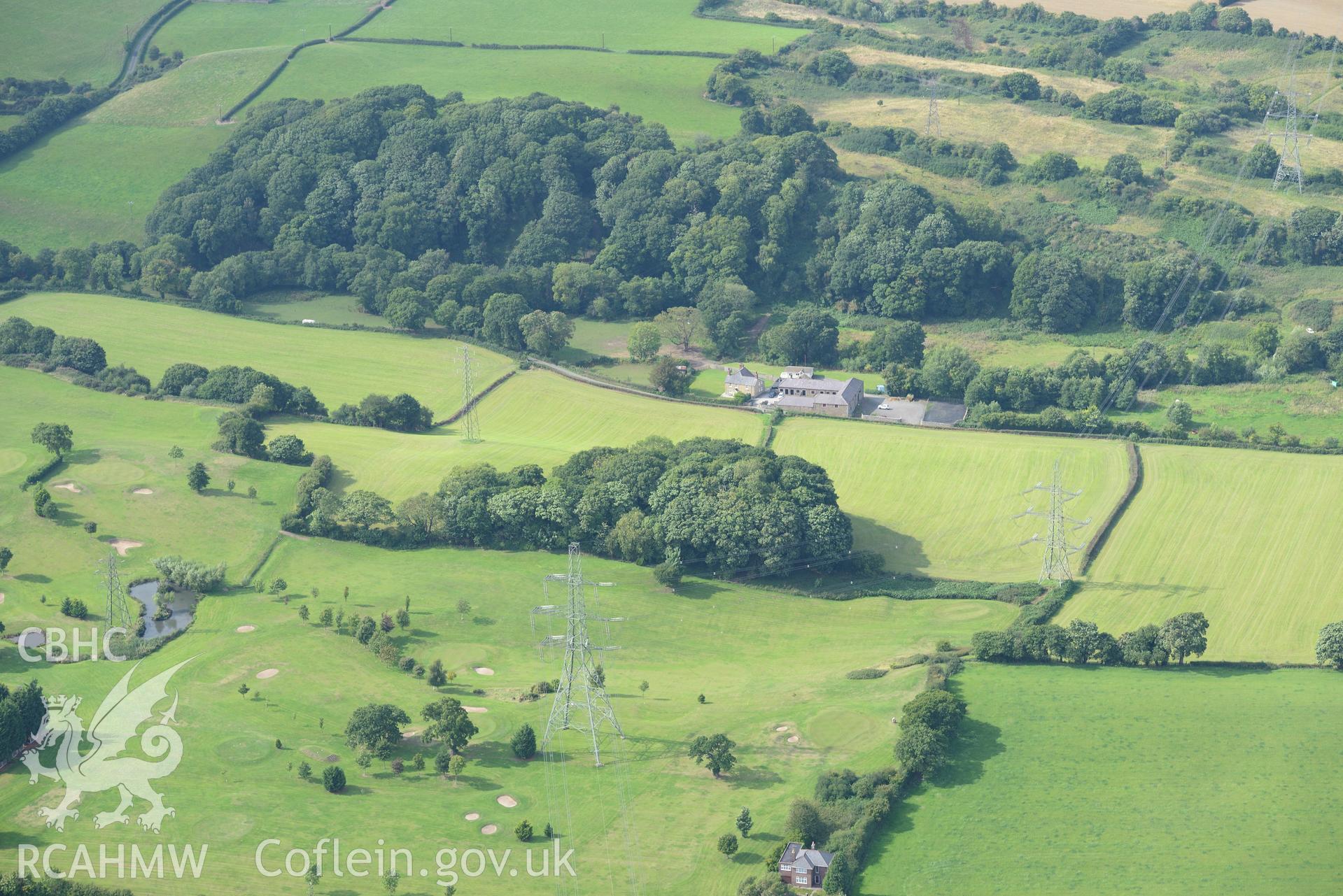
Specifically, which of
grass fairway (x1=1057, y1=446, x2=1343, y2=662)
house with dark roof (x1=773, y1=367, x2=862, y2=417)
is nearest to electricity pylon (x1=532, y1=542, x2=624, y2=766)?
grass fairway (x1=1057, y1=446, x2=1343, y2=662)

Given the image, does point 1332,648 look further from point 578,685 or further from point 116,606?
point 116,606

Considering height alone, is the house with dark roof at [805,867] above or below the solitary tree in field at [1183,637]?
below

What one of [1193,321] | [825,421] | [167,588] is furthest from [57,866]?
[1193,321]

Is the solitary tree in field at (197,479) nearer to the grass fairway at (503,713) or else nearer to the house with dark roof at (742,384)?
the grass fairway at (503,713)

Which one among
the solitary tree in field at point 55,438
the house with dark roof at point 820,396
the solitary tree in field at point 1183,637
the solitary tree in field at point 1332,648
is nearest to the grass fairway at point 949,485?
the house with dark roof at point 820,396

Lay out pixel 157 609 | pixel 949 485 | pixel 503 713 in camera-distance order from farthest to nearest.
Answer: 1. pixel 949 485
2. pixel 157 609
3. pixel 503 713

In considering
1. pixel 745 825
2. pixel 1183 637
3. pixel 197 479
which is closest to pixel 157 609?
pixel 197 479

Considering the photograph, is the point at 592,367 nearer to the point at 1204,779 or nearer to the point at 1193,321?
the point at 1193,321
